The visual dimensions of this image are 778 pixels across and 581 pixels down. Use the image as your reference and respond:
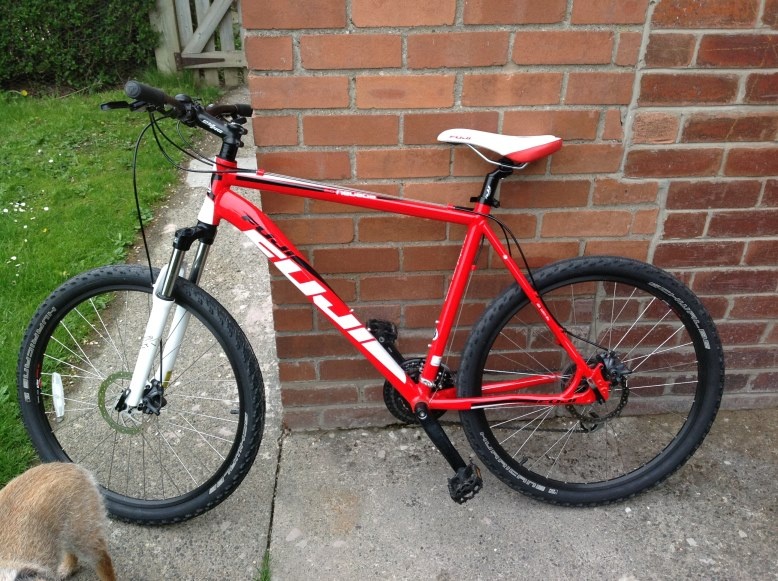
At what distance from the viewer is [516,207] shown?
2264 mm

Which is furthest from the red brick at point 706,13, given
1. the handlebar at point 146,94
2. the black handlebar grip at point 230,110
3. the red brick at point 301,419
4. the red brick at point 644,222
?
the red brick at point 301,419

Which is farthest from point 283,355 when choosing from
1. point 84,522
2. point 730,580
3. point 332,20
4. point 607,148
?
point 730,580

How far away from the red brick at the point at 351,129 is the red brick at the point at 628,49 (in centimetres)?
73

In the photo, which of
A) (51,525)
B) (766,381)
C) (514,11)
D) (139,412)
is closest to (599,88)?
(514,11)

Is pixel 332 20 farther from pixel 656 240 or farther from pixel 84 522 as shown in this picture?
pixel 84 522

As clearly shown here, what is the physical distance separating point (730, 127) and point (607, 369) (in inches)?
36.0

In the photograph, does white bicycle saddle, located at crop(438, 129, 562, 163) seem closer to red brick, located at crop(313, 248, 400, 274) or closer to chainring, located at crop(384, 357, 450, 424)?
red brick, located at crop(313, 248, 400, 274)

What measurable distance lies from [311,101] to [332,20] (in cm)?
25

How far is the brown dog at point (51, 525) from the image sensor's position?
5.26 feet

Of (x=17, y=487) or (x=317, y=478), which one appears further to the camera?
(x=317, y=478)

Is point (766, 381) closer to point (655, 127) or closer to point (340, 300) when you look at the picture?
point (655, 127)

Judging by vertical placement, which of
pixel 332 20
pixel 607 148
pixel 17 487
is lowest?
pixel 17 487

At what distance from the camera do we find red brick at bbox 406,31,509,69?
1993mm

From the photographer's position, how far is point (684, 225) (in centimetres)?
232
